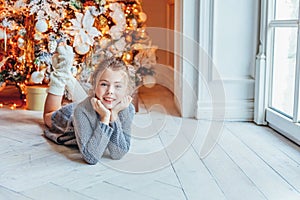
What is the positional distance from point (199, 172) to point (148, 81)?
1644 millimetres

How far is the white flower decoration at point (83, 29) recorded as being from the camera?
2.63 metres

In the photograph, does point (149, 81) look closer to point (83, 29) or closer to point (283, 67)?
point (83, 29)

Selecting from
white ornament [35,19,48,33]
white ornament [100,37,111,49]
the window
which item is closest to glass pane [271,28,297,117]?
the window

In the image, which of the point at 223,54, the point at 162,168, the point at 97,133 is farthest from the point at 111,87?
the point at 223,54

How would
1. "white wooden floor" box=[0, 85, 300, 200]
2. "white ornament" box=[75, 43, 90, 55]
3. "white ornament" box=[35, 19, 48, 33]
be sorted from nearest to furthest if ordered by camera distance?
"white wooden floor" box=[0, 85, 300, 200], "white ornament" box=[35, 19, 48, 33], "white ornament" box=[75, 43, 90, 55]

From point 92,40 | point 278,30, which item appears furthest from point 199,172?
point 92,40

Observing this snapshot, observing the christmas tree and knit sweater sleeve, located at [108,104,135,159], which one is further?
the christmas tree

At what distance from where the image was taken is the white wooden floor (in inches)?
52.3

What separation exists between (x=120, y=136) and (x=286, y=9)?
1.11 meters

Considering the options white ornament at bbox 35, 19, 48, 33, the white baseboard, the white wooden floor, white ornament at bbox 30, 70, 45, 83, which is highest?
white ornament at bbox 35, 19, 48, 33

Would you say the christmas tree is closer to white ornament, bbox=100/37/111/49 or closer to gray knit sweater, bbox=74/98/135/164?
white ornament, bbox=100/37/111/49

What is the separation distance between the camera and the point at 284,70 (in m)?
2.12

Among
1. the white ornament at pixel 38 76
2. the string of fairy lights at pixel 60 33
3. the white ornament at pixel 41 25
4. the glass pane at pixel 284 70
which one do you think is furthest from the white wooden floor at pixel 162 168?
the white ornament at pixel 41 25

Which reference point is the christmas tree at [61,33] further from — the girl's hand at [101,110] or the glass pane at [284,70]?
the girl's hand at [101,110]
